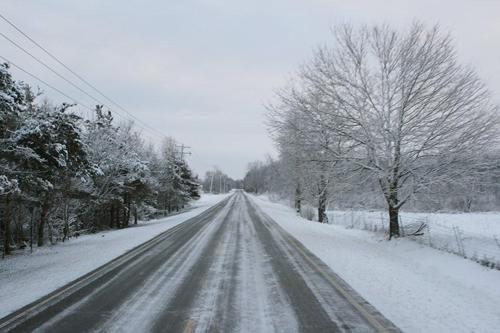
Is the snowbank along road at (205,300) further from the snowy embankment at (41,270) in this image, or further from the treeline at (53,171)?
the treeline at (53,171)

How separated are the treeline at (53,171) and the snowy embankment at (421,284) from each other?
28.7ft

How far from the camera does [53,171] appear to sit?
12852 millimetres

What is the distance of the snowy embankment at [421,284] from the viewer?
6.19 m

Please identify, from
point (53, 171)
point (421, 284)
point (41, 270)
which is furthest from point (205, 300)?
point (53, 171)

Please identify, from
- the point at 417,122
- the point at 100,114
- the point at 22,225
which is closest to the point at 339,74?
the point at 417,122

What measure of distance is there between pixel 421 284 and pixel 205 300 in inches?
188

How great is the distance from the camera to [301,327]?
5660 mm

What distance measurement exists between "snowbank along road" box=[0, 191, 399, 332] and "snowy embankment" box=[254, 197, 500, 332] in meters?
0.50

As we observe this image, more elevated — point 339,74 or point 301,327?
point 339,74

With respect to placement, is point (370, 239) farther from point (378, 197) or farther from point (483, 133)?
point (483, 133)

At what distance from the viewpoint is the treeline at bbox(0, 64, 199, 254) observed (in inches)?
447

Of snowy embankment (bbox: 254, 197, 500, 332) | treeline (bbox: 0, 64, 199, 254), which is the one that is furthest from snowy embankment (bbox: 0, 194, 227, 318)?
snowy embankment (bbox: 254, 197, 500, 332)

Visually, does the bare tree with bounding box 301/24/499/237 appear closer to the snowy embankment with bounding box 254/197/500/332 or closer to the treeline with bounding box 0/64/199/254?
the snowy embankment with bounding box 254/197/500/332

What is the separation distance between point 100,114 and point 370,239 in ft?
76.6
